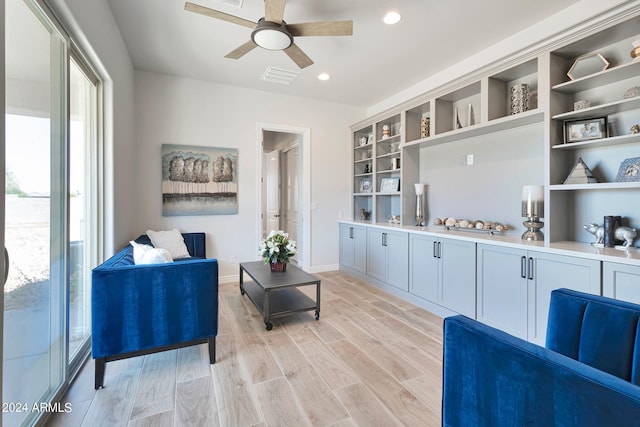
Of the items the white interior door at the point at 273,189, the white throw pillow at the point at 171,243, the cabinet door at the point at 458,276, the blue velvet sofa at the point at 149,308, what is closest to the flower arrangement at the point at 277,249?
the blue velvet sofa at the point at 149,308

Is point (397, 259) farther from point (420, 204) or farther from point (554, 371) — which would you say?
point (554, 371)

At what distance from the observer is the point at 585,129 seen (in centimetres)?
→ 237

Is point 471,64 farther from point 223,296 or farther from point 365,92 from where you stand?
point 223,296

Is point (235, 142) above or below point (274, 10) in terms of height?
below

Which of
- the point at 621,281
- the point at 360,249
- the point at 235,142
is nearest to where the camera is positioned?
the point at 621,281

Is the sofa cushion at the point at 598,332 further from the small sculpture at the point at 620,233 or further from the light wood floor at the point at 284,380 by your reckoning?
the small sculpture at the point at 620,233

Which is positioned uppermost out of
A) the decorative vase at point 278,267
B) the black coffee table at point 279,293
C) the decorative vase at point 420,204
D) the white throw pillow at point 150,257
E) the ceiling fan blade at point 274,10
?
the ceiling fan blade at point 274,10

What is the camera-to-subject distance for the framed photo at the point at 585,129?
2305 mm

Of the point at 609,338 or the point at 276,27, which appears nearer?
the point at 609,338

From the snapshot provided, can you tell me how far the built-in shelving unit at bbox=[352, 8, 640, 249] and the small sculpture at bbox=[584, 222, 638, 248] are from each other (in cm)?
13

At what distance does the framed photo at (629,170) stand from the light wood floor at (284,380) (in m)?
1.81

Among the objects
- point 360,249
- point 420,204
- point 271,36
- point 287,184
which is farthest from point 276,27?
point 287,184

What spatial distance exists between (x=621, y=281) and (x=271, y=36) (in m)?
2.97

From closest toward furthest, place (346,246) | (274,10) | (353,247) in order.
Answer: (274,10)
(353,247)
(346,246)
